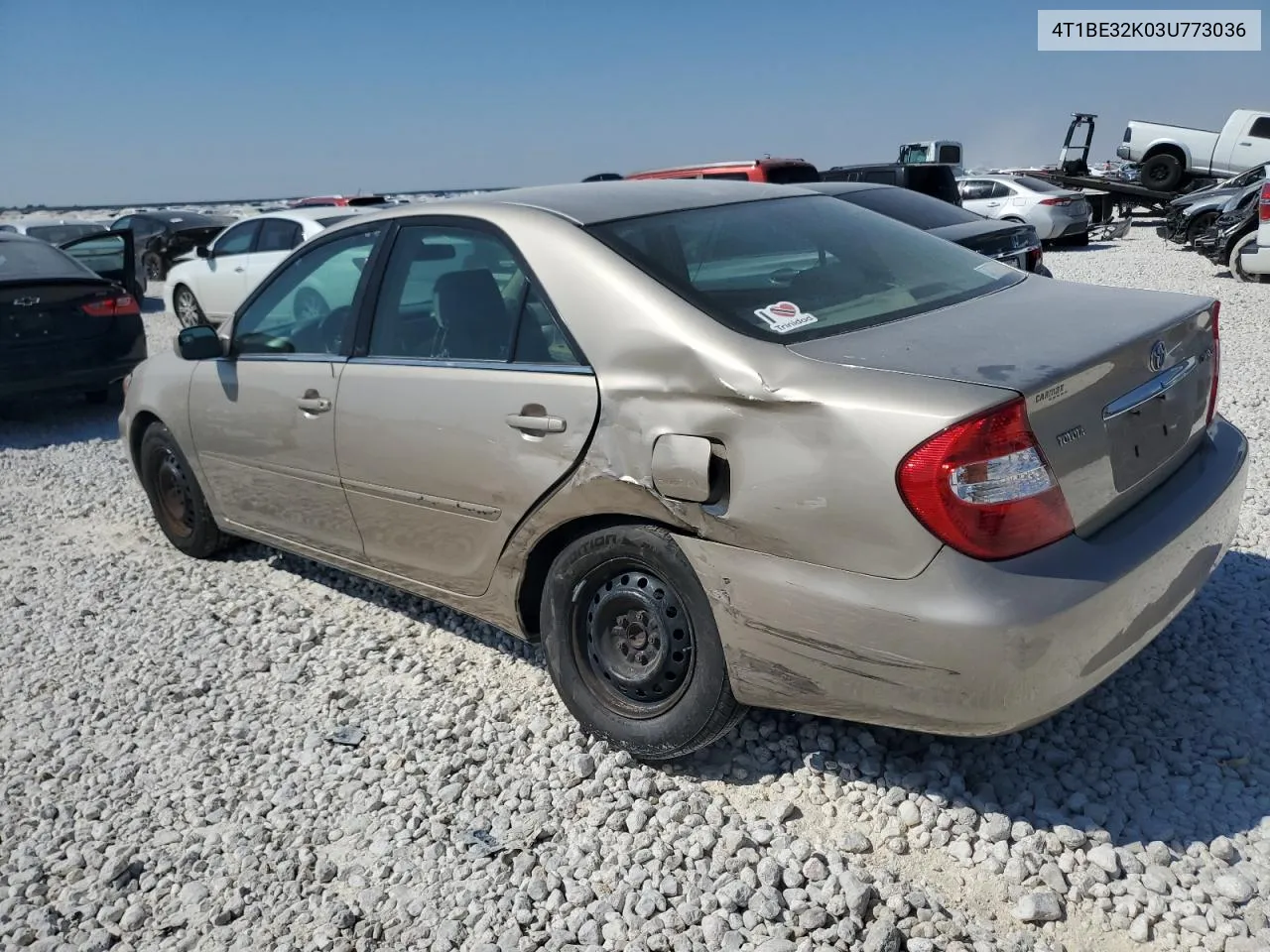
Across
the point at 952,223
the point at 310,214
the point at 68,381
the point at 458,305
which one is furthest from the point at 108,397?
the point at 952,223

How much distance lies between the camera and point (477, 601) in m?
3.31

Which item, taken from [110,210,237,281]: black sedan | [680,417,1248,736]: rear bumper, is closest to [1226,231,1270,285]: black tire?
[680,417,1248,736]: rear bumper

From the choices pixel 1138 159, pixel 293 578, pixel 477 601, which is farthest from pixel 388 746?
pixel 1138 159

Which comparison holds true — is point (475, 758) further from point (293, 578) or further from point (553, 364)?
point (293, 578)

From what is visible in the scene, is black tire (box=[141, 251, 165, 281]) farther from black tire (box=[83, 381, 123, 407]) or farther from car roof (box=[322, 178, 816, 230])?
car roof (box=[322, 178, 816, 230])

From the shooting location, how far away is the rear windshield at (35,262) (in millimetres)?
7898

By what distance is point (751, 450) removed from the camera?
2438 millimetres

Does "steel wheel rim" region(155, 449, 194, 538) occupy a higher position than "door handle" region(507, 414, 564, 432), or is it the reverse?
"door handle" region(507, 414, 564, 432)

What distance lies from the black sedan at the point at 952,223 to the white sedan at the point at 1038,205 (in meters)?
11.1

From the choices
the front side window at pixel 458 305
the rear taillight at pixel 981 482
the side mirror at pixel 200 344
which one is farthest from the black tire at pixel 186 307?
the rear taillight at pixel 981 482

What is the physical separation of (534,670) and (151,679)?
1.44 metres

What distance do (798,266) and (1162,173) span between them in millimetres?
25245

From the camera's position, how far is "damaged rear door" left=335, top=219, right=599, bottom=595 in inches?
115

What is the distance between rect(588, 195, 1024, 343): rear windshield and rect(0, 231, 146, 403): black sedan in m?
6.50
